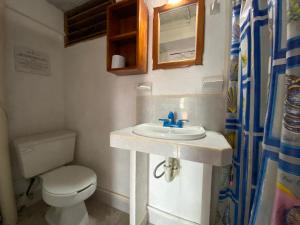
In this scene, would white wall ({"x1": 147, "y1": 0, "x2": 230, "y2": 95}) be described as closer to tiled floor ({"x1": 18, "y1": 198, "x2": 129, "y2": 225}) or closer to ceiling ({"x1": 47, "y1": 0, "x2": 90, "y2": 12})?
ceiling ({"x1": 47, "y1": 0, "x2": 90, "y2": 12})

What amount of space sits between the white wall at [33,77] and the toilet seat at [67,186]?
1.64 feet

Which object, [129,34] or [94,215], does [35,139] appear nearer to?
[94,215]

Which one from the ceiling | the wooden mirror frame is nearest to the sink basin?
the wooden mirror frame

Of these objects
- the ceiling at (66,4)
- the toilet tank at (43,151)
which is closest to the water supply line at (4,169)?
the toilet tank at (43,151)

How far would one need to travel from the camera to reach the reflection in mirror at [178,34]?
1.02m

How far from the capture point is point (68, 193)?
96cm

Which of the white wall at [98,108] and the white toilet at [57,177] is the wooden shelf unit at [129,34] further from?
the white toilet at [57,177]

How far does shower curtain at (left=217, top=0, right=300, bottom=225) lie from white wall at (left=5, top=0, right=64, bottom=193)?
1.75 metres

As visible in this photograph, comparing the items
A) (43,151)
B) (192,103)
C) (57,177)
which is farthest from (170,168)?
(43,151)

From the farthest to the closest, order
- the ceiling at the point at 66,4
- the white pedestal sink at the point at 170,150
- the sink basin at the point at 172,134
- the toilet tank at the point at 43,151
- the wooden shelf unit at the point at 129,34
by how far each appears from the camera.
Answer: the ceiling at the point at 66,4 < the toilet tank at the point at 43,151 < the wooden shelf unit at the point at 129,34 < the sink basin at the point at 172,134 < the white pedestal sink at the point at 170,150

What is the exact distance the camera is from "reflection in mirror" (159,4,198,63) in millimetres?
1016

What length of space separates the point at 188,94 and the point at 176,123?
0.79 ft

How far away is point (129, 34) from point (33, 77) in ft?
3.54

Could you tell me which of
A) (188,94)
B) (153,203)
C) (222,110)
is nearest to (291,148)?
(222,110)
